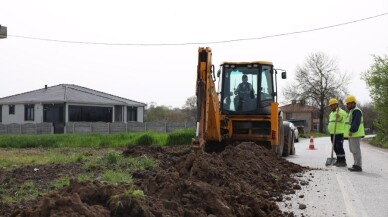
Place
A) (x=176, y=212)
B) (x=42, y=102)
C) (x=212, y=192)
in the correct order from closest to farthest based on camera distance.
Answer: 1. (x=176, y=212)
2. (x=212, y=192)
3. (x=42, y=102)

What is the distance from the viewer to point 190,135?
2448cm

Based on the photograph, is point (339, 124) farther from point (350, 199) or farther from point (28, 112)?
point (28, 112)

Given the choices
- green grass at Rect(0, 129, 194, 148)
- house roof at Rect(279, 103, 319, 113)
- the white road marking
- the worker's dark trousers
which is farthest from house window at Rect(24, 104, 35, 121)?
house roof at Rect(279, 103, 319, 113)

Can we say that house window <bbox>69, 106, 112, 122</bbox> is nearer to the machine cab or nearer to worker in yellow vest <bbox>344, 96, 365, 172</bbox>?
the machine cab

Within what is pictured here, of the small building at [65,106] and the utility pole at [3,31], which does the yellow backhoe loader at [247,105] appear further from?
the small building at [65,106]

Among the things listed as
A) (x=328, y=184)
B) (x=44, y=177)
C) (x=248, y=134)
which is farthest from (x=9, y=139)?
(x=328, y=184)

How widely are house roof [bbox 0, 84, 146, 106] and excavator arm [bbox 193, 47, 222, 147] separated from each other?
102ft

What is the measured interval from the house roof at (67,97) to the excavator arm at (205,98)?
31.2 metres

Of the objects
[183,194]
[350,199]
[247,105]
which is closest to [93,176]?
[183,194]

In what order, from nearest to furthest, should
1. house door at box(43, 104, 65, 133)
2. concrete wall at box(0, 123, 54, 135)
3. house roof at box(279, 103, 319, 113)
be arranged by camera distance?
concrete wall at box(0, 123, 54, 135) < house door at box(43, 104, 65, 133) < house roof at box(279, 103, 319, 113)

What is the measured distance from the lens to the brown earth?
16.0ft

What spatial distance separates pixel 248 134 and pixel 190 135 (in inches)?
377

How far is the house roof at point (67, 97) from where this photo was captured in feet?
143

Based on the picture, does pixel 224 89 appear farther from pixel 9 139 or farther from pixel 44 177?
pixel 9 139
